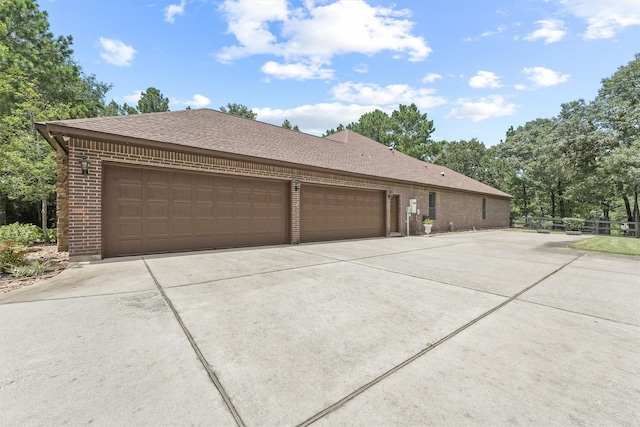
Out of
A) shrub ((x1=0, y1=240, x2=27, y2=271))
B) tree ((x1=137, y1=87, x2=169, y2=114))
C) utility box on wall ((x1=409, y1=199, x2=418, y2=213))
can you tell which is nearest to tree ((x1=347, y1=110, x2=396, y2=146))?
utility box on wall ((x1=409, y1=199, x2=418, y2=213))

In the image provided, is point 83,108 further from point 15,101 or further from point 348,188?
point 348,188

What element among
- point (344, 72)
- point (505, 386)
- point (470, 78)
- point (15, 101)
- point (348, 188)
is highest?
point (344, 72)

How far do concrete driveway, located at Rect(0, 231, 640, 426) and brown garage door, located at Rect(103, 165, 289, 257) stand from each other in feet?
8.12

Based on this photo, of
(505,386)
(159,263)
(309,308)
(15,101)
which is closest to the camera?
(505,386)

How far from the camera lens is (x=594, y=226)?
67.7 ft

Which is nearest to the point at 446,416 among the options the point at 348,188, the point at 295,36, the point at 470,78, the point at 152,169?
the point at 152,169

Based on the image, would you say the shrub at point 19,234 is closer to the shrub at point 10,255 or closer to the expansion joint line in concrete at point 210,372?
the shrub at point 10,255

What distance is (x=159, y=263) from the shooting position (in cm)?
637

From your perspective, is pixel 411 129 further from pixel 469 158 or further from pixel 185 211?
pixel 185 211

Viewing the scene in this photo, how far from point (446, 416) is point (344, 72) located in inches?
671

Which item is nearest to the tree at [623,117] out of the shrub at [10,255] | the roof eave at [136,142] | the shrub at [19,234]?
the roof eave at [136,142]

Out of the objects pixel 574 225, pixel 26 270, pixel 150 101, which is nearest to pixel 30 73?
pixel 150 101

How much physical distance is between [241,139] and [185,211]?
3.79m

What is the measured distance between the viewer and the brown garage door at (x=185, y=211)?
23.2ft
